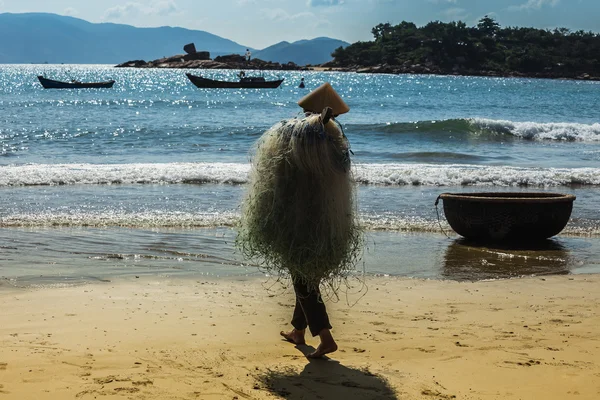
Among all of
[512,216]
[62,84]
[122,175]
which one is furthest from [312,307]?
[62,84]

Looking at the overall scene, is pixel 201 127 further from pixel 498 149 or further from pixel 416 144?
pixel 498 149

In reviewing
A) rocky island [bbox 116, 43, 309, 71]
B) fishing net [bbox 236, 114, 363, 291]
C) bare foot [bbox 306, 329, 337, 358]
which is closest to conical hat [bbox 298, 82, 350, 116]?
fishing net [bbox 236, 114, 363, 291]

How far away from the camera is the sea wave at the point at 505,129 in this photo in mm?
26562

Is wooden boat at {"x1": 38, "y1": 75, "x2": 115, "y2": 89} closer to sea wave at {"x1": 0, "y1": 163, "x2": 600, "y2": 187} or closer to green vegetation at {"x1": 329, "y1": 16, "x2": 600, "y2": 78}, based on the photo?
sea wave at {"x1": 0, "y1": 163, "x2": 600, "y2": 187}

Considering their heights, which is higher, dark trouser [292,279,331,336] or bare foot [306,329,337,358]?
dark trouser [292,279,331,336]

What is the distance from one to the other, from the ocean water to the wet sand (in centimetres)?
89

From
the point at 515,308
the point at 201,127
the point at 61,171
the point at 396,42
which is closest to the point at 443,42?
the point at 396,42

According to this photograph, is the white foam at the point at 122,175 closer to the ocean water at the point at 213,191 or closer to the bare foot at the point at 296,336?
the ocean water at the point at 213,191

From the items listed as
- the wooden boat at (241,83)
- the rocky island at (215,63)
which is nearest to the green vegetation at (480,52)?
the rocky island at (215,63)

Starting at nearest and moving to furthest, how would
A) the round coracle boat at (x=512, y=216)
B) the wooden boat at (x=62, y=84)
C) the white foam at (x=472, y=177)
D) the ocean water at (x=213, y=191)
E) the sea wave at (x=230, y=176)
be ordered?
the ocean water at (x=213, y=191)
the round coracle boat at (x=512, y=216)
the sea wave at (x=230, y=176)
the white foam at (x=472, y=177)
the wooden boat at (x=62, y=84)

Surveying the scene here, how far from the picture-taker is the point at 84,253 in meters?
7.77

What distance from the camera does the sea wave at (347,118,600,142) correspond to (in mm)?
26562

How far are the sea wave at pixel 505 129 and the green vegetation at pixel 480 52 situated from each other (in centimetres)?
9091

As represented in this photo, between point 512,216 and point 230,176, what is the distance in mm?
6663
